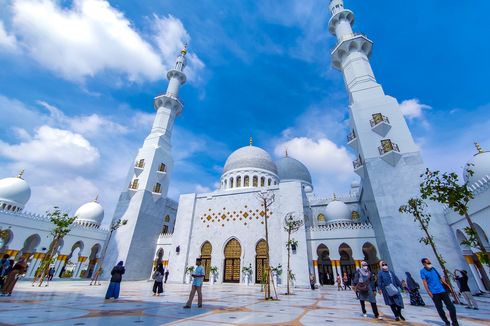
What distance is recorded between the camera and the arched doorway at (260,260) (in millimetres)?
19500

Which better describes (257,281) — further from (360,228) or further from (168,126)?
(168,126)

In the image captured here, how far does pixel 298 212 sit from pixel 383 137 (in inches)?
356

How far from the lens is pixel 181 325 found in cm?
388

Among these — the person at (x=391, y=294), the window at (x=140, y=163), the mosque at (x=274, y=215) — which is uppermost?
the window at (x=140, y=163)

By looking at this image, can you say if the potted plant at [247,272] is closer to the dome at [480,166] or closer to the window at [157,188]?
the window at [157,188]

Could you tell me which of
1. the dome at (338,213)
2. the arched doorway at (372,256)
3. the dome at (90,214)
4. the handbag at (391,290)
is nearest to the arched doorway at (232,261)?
the dome at (338,213)

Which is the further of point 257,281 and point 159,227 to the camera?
point 159,227

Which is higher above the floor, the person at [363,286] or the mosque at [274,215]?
the mosque at [274,215]

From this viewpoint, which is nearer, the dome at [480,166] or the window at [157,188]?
the dome at [480,166]

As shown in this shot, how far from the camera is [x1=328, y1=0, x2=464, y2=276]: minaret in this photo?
1438 cm

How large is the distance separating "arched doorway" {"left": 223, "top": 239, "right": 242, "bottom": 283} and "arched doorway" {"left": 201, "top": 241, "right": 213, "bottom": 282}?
1.70 m

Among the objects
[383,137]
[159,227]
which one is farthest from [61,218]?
[383,137]

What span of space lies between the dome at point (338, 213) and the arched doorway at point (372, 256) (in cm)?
341

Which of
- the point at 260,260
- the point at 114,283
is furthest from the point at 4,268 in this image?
the point at 260,260
